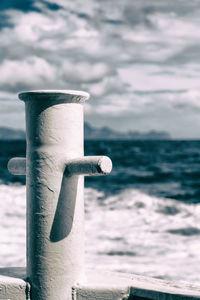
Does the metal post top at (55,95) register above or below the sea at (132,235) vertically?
above

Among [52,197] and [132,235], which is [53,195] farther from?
[132,235]

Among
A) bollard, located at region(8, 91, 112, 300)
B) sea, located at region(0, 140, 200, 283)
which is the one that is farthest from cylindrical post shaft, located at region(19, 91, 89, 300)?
sea, located at region(0, 140, 200, 283)

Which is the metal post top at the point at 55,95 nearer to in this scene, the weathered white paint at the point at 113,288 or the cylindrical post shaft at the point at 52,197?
the cylindrical post shaft at the point at 52,197

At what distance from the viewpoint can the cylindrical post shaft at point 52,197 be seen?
2.09 m

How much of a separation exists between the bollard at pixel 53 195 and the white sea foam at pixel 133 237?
5071 millimetres

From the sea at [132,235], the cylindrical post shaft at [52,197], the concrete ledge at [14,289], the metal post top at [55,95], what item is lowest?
the sea at [132,235]

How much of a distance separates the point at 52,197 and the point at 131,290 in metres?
0.62

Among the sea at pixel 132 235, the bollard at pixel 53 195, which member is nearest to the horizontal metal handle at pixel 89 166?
the bollard at pixel 53 195

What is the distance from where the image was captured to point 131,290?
208 centimetres

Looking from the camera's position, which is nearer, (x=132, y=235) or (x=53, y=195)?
(x=53, y=195)


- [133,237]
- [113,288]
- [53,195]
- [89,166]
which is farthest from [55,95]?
[133,237]

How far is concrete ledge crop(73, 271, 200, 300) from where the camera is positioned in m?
1.96

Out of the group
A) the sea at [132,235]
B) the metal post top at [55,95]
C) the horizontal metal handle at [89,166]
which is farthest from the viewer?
the sea at [132,235]

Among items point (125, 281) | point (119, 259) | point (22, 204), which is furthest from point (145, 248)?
point (125, 281)
